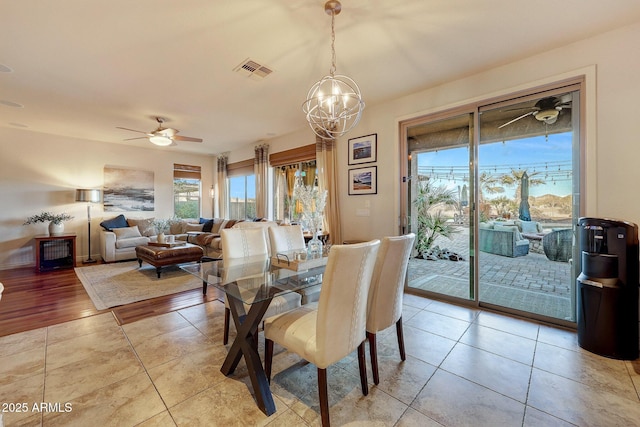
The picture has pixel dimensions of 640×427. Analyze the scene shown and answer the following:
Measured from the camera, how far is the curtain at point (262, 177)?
597cm

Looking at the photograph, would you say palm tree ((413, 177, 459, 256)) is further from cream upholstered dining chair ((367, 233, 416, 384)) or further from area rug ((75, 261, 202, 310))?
area rug ((75, 261, 202, 310))

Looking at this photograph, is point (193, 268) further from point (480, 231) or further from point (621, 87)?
point (621, 87)

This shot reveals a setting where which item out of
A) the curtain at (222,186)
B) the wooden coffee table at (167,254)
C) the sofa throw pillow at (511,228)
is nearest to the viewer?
the sofa throw pillow at (511,228)

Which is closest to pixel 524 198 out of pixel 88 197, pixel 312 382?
pixel 312 382

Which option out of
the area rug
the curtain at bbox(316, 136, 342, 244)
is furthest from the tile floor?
the curtain at bbox(316, 136, 342, 244)

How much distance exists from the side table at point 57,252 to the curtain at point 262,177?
3.65 meters

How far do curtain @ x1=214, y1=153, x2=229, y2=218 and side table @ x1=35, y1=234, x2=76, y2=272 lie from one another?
124 inches

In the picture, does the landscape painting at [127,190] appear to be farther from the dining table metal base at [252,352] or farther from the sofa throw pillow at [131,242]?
the dining table metal base at [252,352]

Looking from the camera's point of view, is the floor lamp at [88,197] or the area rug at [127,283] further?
the floor lamp at [88,197]

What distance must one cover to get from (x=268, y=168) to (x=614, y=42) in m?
5.29

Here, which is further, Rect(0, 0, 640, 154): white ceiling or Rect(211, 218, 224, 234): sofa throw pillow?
Rect(211, 218, 224, 234): sofa throw pillow

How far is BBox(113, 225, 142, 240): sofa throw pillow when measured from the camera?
557 cm

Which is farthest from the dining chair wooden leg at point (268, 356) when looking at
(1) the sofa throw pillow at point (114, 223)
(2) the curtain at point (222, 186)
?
(2) the curtain at point (222, 186)

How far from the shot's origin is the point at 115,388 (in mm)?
1771
